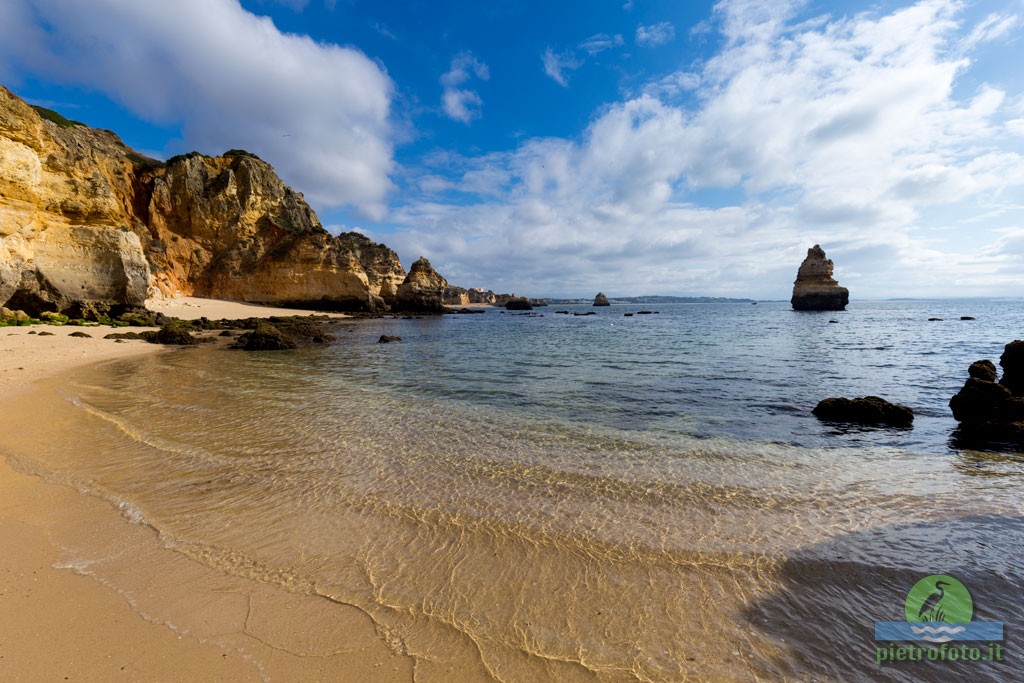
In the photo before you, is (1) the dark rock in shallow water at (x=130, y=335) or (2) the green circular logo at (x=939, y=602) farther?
(1) the dark rock in shallow water at (x=130, y=335)

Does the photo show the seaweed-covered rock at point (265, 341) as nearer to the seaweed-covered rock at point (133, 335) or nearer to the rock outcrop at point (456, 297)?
the seaweed-covered rock at point (133, 335)

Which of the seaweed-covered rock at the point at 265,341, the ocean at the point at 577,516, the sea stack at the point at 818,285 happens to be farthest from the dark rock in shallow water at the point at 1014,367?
the sea stack at the point at 818,285

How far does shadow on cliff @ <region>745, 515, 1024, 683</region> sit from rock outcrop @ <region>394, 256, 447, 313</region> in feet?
216

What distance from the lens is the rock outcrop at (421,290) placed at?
217 ft

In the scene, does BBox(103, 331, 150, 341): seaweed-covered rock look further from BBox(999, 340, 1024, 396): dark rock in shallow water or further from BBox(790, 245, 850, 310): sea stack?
BBox(790, 245, 850, 310): sea stack

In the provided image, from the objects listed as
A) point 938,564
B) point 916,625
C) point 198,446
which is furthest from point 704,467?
point 198,446

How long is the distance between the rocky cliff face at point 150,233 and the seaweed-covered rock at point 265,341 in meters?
10.6

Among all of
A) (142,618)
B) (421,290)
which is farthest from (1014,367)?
(421,290)

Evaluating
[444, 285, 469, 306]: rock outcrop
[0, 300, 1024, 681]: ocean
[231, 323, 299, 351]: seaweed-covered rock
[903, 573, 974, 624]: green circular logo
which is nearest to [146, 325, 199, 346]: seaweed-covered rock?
[231, 323, 299, 351]: seaweed-covered rock

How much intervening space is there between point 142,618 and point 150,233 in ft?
193

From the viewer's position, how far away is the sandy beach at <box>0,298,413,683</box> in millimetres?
2531

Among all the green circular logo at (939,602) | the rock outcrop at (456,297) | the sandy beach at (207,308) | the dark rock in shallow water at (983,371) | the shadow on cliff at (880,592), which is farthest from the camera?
the rock outcrop at (456,297)

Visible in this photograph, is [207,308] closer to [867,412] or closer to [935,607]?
[867,412]

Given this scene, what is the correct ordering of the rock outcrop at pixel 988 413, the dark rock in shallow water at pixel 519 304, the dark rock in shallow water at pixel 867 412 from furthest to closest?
the dark rock in shallow water at pixel 519 304
the dark rock in shallow water at pixel 867 412
the rock outcrop at pixel 988 413
